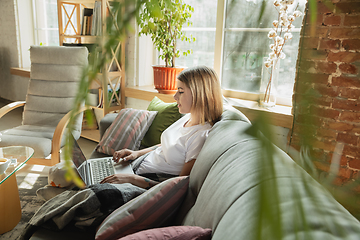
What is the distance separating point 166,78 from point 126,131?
83cm

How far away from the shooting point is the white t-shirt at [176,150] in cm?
151

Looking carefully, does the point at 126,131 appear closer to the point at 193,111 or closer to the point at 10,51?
the point at 193,111

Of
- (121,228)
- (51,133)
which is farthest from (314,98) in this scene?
Result: (51,133)

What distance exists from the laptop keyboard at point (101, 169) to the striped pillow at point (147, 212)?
63cm

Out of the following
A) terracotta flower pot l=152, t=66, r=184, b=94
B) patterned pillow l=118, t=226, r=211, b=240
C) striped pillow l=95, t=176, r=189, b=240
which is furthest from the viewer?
terracotta flower pot l=152, t=66, r=184, b=94

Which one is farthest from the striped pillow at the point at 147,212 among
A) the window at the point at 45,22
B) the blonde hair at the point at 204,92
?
the window at the point at 45,22

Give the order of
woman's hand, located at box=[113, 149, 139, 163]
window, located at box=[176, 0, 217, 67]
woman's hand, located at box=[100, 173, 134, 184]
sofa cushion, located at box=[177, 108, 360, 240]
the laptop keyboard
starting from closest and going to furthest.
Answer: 1. sofa cushion, located at box=[177, 108, 360, 240]
2. woman's hand, located at box=[100, 173, 134, 184]
3. the laptop keyboard
4. woman's hand, located at box=[113, 149, 139, 163]
5. window, located at box=[176, 0, 217, 67]

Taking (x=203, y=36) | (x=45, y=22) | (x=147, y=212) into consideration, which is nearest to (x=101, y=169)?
(x=147, y=212)

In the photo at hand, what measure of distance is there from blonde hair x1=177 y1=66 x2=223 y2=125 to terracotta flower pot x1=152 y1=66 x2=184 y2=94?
1173mm

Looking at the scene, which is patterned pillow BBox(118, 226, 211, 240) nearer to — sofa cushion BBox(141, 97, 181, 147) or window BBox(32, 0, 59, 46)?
sofa cushion BBox(141, 97, 181, 147)

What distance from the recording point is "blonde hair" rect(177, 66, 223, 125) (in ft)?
5.16

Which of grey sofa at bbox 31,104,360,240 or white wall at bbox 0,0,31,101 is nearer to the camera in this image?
grey sofa at bbox 31,104,360,240

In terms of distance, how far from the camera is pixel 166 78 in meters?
2.79

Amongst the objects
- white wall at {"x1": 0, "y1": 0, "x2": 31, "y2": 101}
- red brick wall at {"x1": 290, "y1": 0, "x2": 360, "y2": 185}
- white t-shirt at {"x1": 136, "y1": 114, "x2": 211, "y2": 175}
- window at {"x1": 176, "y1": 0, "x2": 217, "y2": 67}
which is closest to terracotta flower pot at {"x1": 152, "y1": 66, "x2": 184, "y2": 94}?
A: window at {"x1": 176, "y1": 0, "x2": 217, "y2": 67}
